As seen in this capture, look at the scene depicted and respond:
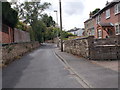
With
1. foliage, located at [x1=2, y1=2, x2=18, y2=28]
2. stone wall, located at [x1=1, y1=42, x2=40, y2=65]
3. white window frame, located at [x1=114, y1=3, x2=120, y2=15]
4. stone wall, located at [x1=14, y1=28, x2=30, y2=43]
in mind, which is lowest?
stone wall, located at [x1=1, y1=42, x2=40, y2=65]

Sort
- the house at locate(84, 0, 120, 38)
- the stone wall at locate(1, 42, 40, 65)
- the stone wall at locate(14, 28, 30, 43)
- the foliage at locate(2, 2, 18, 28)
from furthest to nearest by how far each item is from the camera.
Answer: the house at locate(84, 0, 120, 38)
the stone wall at locate(14, 28, 30, 43)
the foliage at locate(2, 2, 18, 28)
the stone wall at locate(1, 42, 40, 65)

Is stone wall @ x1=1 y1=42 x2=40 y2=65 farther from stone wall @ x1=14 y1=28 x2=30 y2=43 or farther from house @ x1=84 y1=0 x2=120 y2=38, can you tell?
house @ x1=84 y1=0 x2=120 y2=38

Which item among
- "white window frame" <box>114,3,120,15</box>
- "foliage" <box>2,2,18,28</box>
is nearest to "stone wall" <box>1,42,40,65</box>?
"foliage" <box>2,2,18,28</box>

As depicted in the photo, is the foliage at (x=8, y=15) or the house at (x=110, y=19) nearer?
the foliage at (x=8, y=15)

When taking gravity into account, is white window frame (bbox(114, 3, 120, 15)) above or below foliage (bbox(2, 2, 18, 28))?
above

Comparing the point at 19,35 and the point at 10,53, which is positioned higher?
the point at 19,35

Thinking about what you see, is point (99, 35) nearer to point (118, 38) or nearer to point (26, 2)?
point (118, 38)

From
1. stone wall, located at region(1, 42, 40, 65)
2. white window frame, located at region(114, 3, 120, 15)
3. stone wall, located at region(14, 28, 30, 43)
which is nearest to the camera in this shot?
stone wall, located at region(1, 42, 40, 65)

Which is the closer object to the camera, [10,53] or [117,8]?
[10,53]

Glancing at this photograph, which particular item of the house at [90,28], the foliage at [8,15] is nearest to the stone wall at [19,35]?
the foliage at [8,15]

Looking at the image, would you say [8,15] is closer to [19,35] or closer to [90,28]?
[19,35]

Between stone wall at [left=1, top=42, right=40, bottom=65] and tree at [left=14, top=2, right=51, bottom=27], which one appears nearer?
stone wall at [left=1, top=42, right=40, bottom=65]

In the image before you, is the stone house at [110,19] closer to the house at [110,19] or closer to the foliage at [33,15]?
the house at [110,19]

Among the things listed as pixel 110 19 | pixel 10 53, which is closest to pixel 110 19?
pixel 110 19
